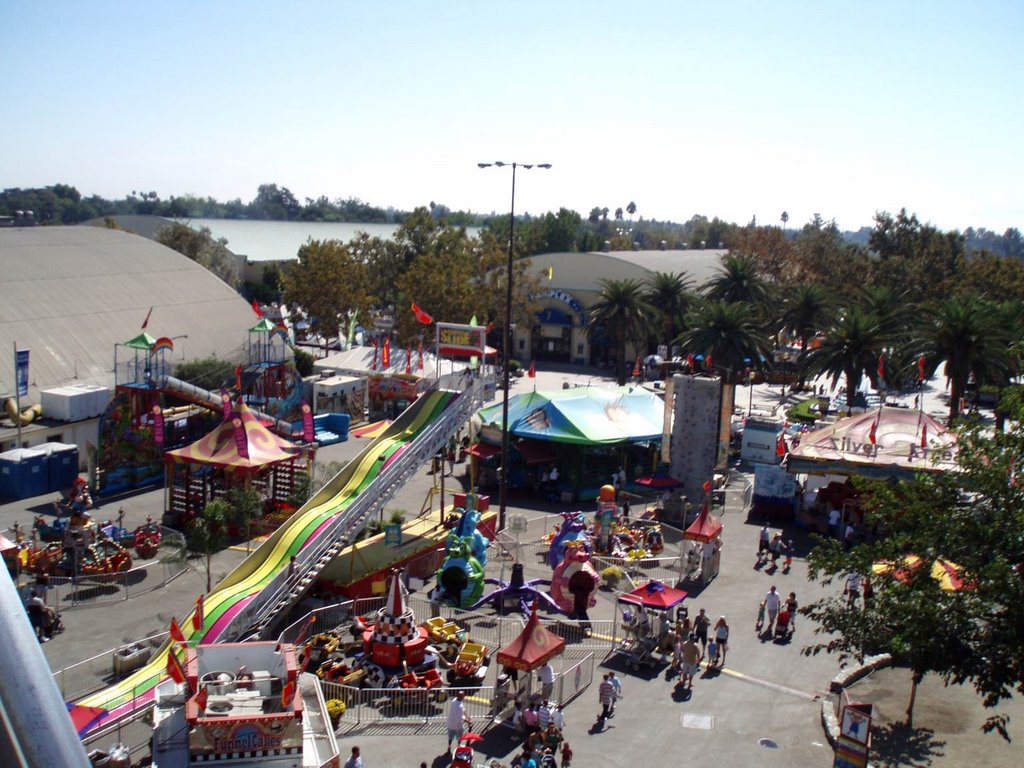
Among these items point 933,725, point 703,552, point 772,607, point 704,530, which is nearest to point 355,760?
point 933,725

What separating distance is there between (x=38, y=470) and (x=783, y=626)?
1062 inches

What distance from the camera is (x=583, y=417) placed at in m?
39.6

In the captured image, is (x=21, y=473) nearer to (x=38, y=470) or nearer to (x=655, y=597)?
(x=38, y=470)

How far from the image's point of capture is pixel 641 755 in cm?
1906

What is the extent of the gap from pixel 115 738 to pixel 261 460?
15.0m

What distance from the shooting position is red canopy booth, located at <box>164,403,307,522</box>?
32906 mm

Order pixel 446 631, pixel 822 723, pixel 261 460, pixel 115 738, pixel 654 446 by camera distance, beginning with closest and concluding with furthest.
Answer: pixel 115 738 < pixel 822 723 < pixel 446 631 < pixel 261 460 < pixel 654 446

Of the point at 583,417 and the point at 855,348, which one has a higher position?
the point at 855,348

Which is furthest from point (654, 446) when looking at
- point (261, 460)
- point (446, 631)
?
point (446, 631)

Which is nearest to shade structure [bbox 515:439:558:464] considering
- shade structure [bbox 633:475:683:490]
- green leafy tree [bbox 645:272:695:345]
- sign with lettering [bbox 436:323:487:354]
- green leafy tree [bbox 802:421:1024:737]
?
shade structure [bbox 633:475:683:490]

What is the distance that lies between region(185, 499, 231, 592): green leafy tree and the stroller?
579 inches

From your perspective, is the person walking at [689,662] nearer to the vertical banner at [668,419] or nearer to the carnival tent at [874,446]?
the carnival tent at [874,446]

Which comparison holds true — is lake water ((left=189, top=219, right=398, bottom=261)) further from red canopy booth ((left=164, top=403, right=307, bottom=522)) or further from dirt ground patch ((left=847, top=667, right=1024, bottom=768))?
dirt ground patch ((left=847, top=667, right=1024, bottom=768))

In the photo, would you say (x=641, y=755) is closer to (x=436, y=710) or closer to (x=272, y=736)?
(x=436, y=710)
